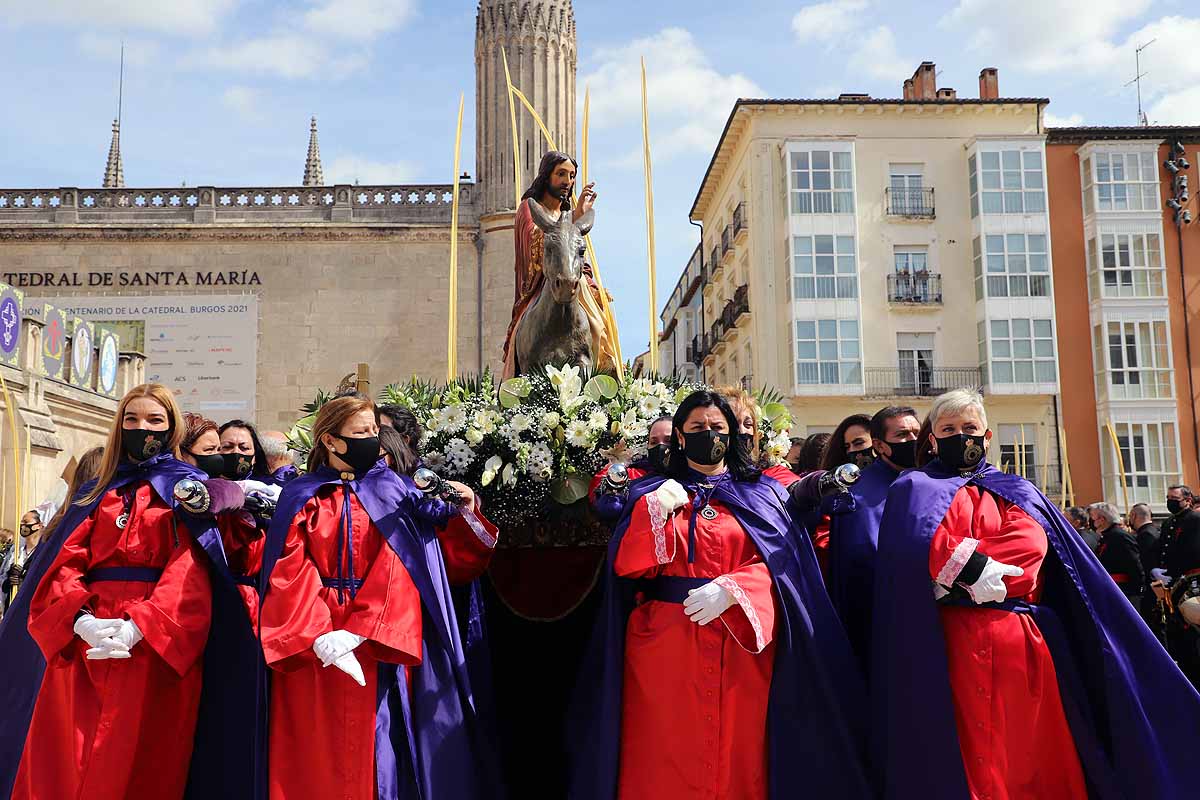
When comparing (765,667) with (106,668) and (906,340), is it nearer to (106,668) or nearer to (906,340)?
(106,668)

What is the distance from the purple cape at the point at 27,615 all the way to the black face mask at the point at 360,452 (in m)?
0.70

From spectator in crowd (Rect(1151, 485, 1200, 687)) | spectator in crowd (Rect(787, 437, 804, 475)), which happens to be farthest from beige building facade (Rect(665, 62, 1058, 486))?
spectator in crowd (Rect(787, 437, 804, 475))

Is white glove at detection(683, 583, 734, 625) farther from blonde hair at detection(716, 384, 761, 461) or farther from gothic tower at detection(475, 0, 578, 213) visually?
gothic tower at detection(475, 0, 578, 213)

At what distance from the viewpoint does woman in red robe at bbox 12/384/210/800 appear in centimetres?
408

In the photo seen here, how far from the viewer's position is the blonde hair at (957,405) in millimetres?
4301

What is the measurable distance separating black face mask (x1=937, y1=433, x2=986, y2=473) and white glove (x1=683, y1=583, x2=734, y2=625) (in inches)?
44.7

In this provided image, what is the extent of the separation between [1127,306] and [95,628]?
3033cm

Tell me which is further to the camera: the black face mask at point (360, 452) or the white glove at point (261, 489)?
the white glove at point (261, 489)

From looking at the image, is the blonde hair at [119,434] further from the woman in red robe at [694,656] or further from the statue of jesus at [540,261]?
the statue of jesus at [540,261]

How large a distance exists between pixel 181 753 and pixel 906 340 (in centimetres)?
2718

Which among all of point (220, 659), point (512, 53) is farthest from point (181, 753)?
point (512, 53)

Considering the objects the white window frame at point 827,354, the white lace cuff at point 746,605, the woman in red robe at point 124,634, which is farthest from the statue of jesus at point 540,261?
the white window frame at point 827,354

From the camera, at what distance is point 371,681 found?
4004mm

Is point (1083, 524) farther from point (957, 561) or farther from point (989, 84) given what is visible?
point (989, 84)
